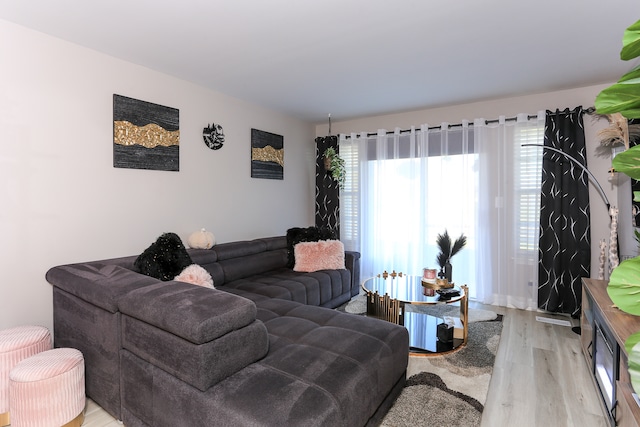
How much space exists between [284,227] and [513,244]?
9.44 ft

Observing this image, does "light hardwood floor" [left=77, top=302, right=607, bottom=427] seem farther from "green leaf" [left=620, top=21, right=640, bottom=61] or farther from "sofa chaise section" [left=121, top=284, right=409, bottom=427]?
"green leaf" [left=620, top=21, right=640, bottom=61]

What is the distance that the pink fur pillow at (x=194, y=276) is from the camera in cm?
236

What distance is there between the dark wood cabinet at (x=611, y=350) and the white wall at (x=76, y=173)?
333 cm

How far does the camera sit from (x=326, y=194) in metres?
5.08

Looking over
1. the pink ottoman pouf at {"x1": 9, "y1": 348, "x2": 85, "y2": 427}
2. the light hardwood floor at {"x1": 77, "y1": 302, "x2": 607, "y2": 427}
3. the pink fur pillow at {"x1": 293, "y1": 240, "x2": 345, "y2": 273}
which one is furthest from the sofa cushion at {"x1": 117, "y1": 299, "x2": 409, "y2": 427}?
the pink fur pillow at {"x1": 293, "y1": 240, "x2": 345, "y2": 273}

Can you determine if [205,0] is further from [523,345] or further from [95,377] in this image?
[523,345]

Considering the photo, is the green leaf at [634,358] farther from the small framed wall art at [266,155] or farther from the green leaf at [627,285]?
the small framed wall art at [266,155]

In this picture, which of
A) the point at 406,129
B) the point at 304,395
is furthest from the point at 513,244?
the point at 304,395

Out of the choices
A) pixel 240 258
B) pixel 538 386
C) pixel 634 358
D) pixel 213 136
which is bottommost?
pixel 538 386

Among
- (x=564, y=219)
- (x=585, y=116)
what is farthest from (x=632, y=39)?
(x=585, y=116)

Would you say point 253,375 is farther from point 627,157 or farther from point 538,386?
point 538,386

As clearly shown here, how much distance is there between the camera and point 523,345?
→ 2.87 m

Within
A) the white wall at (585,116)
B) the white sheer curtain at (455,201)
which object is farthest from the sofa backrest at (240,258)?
the white wall at (585,116)

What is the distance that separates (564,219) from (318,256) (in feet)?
8.87
